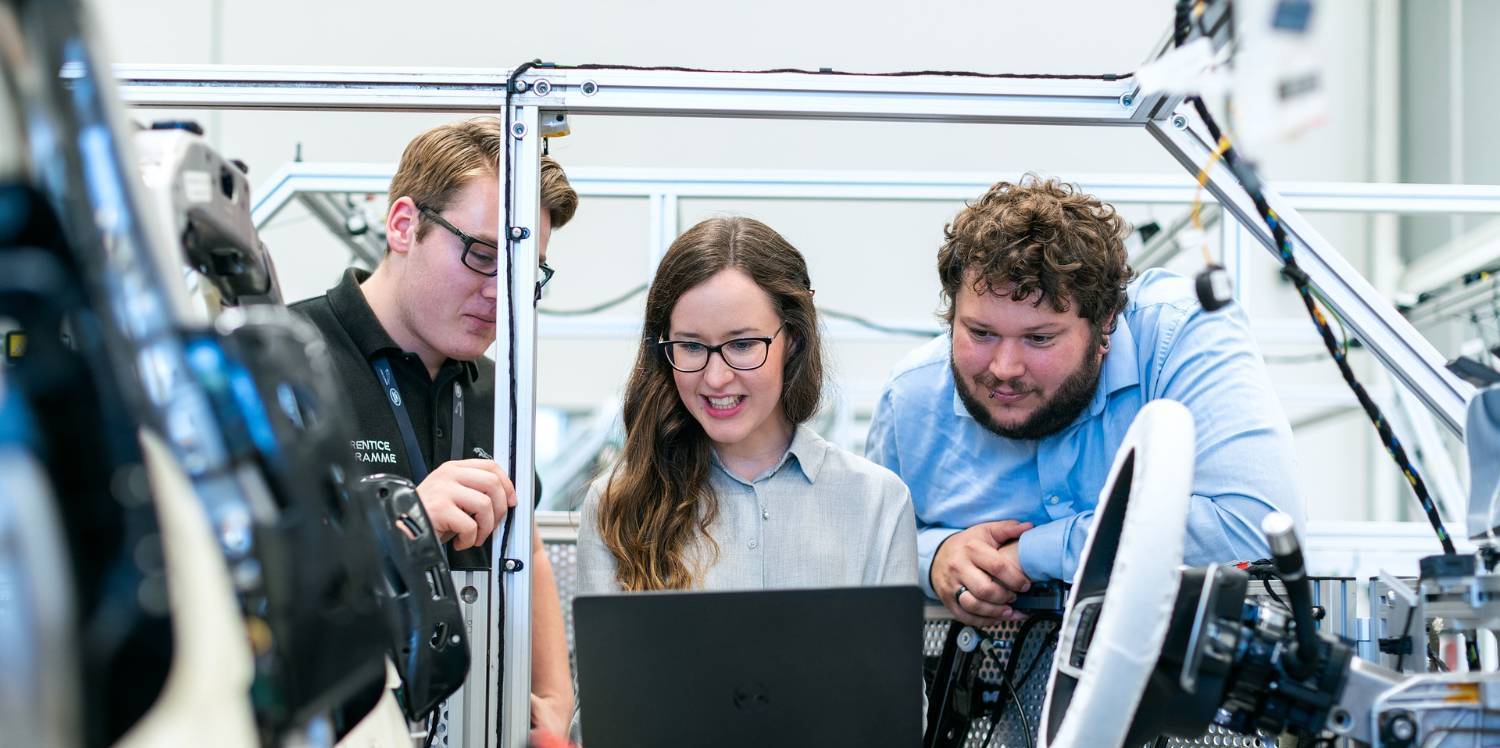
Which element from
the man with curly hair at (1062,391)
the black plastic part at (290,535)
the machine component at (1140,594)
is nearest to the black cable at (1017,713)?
the man with curly hair at (1062,391)

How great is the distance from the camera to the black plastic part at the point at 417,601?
40.6 inches

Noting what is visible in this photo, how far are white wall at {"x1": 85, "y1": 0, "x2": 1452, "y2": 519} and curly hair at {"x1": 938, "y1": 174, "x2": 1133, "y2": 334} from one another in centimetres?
349

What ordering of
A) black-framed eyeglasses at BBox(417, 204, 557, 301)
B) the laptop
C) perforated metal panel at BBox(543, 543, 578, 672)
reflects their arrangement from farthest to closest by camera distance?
perforated metal panel at BBox(543, 543, 578, 672) → black-framed eyeglasses at BBox(417, 204, 557, 301) → the laptop

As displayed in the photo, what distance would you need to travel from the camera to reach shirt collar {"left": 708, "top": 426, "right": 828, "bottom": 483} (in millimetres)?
1755

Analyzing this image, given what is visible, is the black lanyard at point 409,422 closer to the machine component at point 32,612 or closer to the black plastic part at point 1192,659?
the black plastic part at point 1192,659

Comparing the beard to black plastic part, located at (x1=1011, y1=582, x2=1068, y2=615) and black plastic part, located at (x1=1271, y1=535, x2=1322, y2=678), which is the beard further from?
black plastic part, located at (x1=1271, y1=535, x2=1322, y2=678)

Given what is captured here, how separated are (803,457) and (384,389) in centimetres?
64

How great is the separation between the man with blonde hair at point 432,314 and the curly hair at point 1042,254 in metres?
0.59

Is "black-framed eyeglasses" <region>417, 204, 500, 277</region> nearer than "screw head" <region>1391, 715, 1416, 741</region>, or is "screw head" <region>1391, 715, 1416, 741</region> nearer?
"screw head" <region>1391, 715, 1416, 741</region>

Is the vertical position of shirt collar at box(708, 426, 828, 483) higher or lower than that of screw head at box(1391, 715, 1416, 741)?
higher

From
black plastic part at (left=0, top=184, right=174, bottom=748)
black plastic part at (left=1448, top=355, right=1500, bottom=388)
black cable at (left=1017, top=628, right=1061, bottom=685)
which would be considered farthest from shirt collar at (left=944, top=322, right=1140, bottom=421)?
black plastic part at (left=0, top=184, right=174, bottom=748)

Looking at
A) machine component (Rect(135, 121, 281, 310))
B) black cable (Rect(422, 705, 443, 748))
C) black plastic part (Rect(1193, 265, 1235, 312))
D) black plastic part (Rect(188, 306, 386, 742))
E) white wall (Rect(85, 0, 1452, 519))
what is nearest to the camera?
black plastic part (Rect(188, 306, 386, 742))

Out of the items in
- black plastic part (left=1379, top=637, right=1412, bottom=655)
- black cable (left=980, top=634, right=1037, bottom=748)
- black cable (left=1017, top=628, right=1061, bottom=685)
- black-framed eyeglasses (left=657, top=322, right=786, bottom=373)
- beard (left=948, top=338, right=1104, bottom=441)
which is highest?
black-framed eyeglasses (left=657, top=322, right=786, bottom=373)

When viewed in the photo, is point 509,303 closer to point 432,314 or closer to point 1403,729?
point 432,314
